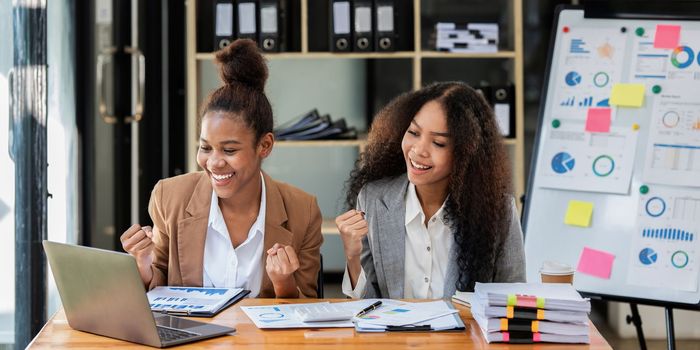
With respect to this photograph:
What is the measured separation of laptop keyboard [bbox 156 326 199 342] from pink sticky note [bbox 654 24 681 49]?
207 cm

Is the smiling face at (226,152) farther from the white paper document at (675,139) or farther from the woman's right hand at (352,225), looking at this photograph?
the white paper document at (675,139)

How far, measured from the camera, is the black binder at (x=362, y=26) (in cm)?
434

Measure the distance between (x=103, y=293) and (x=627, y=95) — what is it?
2.07m

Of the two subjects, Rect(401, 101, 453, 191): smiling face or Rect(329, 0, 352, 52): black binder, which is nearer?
Rect(401, 101, 453, 191): smiling face

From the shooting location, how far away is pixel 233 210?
8.09 feet

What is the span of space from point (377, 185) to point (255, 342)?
794 millimetres

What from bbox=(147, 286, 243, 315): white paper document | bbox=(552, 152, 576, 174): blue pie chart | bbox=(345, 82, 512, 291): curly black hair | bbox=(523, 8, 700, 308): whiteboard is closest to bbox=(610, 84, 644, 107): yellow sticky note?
bbox=(523, 8, 700, 308): whiteboard

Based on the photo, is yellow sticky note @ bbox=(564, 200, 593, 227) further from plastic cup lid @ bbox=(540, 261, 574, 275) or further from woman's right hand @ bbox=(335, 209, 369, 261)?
woman's right hand @ bbox=(335, 209, 369, 261)

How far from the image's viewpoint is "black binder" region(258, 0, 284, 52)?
4.36m

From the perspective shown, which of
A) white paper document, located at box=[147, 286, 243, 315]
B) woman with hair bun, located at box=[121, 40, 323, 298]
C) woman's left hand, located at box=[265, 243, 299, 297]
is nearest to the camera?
white paper document, located at box=[147, 286, 243, 315]

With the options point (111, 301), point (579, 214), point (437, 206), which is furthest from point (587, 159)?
point (111, 301)

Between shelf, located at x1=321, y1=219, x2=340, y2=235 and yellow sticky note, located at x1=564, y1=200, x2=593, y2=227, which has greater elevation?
yellow sticky note, located at x1=564, y1=200, x2=593, y2=227

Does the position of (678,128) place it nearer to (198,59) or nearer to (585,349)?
(585,349)

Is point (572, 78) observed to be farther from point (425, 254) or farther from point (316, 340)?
point (316, 340)
